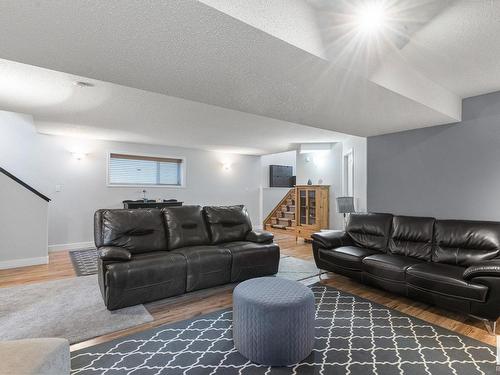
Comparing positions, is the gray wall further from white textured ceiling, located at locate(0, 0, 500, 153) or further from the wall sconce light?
the wall sconce light

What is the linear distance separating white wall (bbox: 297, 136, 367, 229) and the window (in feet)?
10.7

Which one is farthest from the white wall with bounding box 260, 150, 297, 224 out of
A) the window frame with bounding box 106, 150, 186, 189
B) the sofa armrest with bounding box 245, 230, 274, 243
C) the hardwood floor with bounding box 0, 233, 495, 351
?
the hardwood floor with bounding box 0, 233, 495, 351

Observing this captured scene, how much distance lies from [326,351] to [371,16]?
7.68ft

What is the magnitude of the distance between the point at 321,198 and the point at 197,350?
474 centimetres

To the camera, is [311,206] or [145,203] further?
[311,206]

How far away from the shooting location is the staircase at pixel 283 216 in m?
7.64

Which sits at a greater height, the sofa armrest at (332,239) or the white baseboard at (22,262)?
the sofa armrest at (332,239)

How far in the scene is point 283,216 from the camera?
8.09 m

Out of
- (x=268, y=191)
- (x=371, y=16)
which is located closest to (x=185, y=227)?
(x=371, y=16)

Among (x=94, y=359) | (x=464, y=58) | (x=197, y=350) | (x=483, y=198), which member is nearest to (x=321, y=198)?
(x=483, y=198)

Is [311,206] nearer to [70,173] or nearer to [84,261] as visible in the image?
[84,261]

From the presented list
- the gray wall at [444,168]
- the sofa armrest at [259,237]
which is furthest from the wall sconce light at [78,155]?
the gray wall at [444,168]

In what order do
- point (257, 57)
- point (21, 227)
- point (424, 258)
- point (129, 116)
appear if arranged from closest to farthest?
point (257, 57), point (424, 258), point (129, 116), point (21, 227)

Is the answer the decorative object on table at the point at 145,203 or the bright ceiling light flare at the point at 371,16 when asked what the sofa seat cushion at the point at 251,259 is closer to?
the bright ceiling light flare at the point at 371,16
